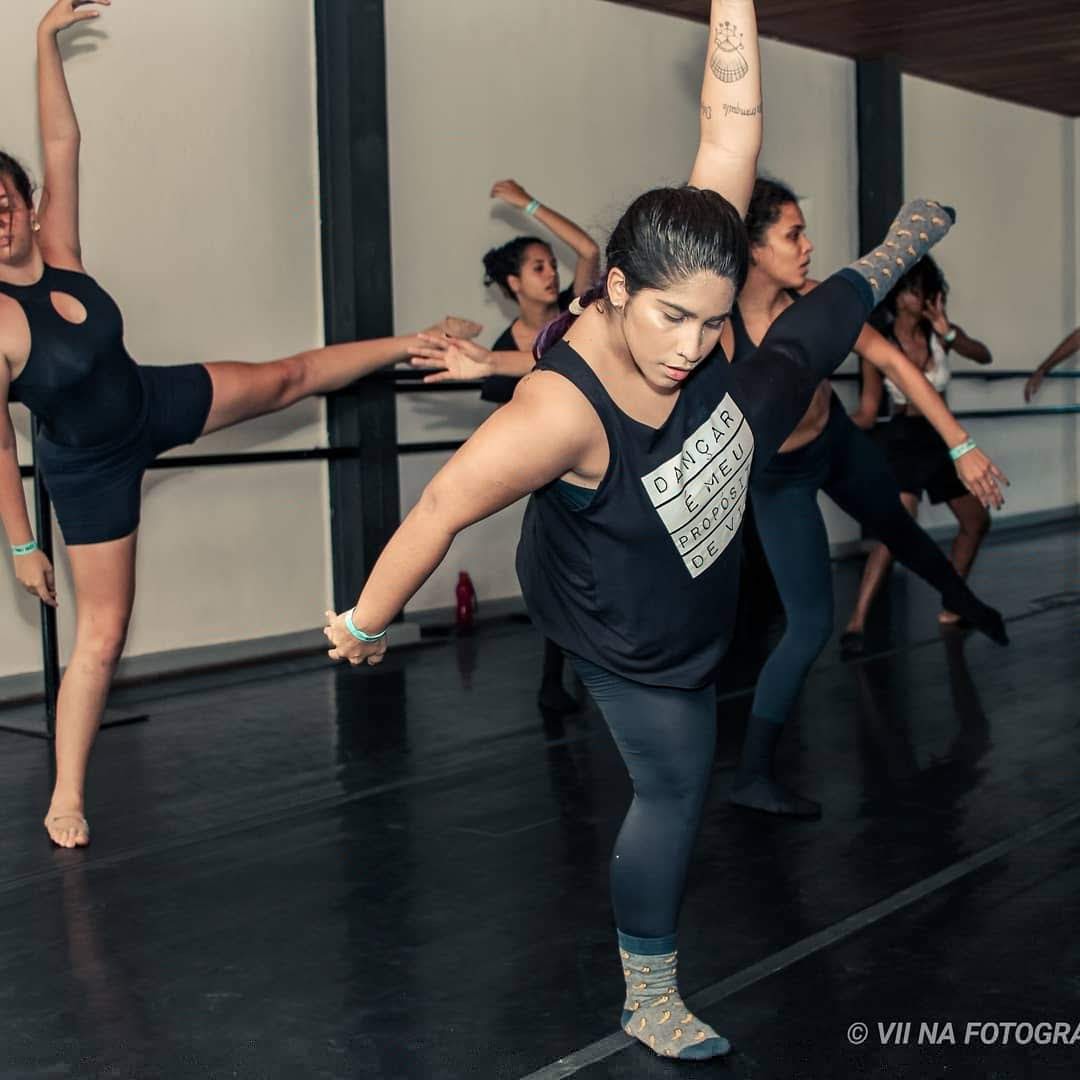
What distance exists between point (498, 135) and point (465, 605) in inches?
75.1

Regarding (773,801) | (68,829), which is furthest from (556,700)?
(68,829)

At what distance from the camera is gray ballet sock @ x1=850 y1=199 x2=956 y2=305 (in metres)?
2.36

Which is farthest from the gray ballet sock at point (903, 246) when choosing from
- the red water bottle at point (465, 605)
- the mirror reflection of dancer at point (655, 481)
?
the red water bottle at point (465, 605)

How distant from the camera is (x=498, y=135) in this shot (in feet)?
21.2

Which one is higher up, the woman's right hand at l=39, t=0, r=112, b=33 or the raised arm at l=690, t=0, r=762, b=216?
the woman's right hand at l=39, t=0, r=112, b=33

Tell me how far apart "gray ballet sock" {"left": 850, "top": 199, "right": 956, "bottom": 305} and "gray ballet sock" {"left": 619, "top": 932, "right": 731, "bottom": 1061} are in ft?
3.21

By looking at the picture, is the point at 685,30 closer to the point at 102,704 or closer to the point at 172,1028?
the point at 102,704

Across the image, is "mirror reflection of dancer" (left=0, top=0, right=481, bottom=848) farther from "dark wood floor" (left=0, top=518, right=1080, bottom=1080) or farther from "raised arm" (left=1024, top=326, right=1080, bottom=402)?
"raised arm" (left=1024, top=326, right=1080, bottom=402)

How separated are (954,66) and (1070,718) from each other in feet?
17.3

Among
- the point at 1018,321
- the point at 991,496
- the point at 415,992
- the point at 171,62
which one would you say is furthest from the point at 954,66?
the point at 415,992

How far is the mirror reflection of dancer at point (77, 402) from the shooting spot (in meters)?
3.17

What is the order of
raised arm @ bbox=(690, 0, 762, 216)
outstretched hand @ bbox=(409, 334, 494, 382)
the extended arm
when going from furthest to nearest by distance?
1. the extended arm
2. outstretched hand @ bbox=(409, 334, 494, 382)
3. raised arm @ bbox=(690, 0, 762, 216)

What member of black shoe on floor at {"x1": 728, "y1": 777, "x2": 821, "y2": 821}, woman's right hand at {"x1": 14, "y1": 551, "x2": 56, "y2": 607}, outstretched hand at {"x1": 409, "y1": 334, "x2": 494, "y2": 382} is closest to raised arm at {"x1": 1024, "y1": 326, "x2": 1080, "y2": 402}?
black shoe on floor at {"x1": 728, "y1": 777, "x2": 821, "y2": 821}

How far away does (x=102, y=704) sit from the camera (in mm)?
3439
